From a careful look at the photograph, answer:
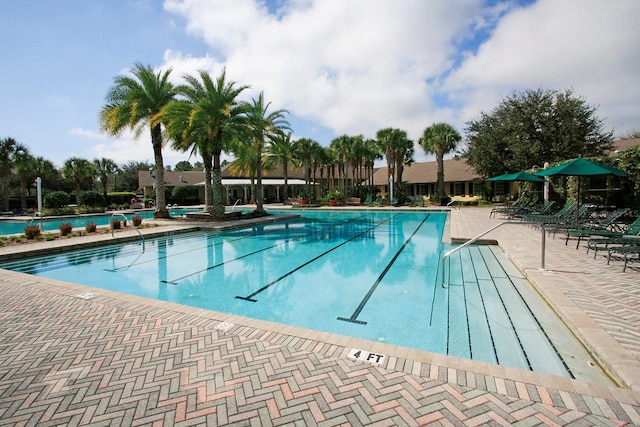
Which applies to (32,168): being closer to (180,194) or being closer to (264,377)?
(180,194)

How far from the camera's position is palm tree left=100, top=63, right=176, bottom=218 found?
18.2 metres

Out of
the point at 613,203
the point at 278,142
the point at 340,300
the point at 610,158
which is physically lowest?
the point at 340,300

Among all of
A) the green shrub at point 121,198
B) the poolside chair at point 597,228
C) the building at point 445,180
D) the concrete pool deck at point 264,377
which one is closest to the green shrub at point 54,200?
the green shrub at point 121,198

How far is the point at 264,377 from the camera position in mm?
3182

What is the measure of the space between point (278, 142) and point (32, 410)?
2069 centimetres

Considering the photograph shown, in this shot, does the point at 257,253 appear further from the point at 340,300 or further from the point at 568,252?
the point at 568,252

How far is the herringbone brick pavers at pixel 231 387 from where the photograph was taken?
262 cm

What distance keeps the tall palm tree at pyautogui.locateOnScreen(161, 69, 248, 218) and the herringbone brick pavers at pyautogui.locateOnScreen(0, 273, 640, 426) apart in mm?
14512

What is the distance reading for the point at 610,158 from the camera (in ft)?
44.5

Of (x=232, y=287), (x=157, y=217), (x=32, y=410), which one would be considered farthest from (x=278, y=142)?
(x=32, y=410)

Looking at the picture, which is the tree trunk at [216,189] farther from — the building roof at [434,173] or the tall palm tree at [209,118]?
the building roof at [434,173]

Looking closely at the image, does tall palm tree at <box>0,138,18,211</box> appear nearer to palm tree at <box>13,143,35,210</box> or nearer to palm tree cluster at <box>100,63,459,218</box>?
palm tree at <box>13,143,35,210</box>

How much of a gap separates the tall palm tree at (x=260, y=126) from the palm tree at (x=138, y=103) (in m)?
4.85

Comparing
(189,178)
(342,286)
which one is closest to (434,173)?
(189,178)
